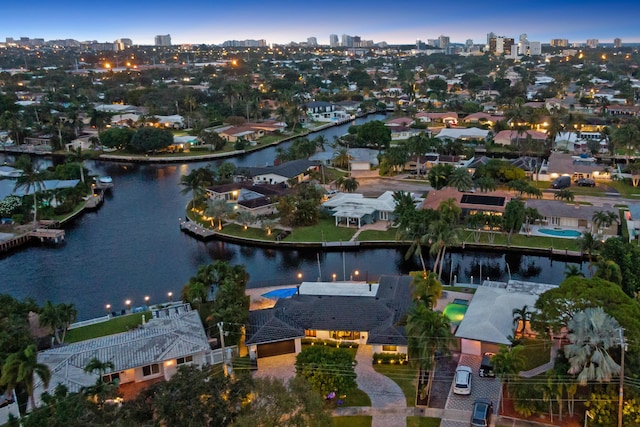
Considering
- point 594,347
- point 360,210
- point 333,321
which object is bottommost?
point 333,321

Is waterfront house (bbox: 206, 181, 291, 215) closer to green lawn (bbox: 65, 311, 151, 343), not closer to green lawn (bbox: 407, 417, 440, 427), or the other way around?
green lawn (bbox: 65, 311, 151, 343)

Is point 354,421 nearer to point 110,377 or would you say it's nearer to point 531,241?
point 110,377

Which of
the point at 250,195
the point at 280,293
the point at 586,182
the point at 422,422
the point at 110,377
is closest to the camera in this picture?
the point at 422,422

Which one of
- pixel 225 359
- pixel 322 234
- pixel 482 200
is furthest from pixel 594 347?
pixel 482 200

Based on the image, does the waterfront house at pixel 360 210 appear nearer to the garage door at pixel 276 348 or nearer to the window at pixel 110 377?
the garage door at pixel 276 348

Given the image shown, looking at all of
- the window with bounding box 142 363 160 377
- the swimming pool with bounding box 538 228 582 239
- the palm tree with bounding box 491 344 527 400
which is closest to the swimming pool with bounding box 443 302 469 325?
the palm tree with bounding box 491 344 527 400

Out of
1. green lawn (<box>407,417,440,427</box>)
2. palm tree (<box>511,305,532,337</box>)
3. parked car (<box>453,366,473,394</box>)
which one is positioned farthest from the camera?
palm tree (<box>511,305,532,337</box>)

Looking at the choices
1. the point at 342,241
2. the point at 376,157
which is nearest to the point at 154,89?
the point at 376,157
